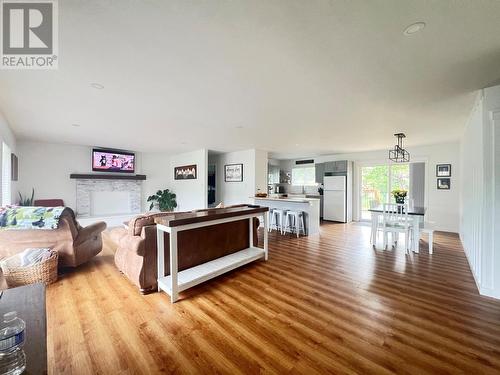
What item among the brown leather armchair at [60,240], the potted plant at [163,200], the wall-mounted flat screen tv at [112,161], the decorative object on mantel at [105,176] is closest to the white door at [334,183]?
the potted plant at [163,200]

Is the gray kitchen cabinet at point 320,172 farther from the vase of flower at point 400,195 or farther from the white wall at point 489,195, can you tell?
the white wall at point 489,195

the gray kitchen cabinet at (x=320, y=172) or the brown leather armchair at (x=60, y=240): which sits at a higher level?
the gray kitchen cabinet at (x=320, y=172)

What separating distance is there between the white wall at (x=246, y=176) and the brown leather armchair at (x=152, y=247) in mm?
3326

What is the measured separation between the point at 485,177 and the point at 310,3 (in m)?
2.85

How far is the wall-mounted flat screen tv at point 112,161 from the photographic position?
21.4 feet

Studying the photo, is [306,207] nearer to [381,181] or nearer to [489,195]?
[489,195]

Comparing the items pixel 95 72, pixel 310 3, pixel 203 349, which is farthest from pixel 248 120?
pixel 203 349

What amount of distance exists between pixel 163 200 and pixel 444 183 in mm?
8759

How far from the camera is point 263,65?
6.70 ft

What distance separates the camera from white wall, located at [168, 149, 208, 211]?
702 centimetres

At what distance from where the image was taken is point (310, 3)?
1.33 m

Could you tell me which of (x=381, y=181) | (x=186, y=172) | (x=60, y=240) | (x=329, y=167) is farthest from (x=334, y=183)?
(x=60, y=240)

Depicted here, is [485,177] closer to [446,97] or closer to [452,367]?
[446,97]

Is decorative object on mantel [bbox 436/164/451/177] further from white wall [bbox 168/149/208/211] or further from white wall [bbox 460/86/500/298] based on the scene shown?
white wall [bbox 168/149/208/211]
